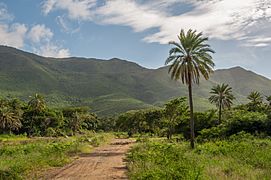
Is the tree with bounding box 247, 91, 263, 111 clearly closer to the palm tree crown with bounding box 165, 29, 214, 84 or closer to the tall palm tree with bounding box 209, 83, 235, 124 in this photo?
the tall palm tree with bounding box 209, 83, 235, 124

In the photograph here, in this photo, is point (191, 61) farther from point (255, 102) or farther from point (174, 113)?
point (255, 102)

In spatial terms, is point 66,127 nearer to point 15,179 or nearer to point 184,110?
point 184,110

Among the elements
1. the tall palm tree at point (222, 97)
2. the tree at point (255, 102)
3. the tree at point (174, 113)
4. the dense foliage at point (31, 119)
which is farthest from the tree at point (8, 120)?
the tree at point (255, 102)

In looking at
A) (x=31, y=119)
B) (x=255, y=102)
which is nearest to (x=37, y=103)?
(x=31, y=119)

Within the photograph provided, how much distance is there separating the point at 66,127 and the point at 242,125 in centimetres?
8095

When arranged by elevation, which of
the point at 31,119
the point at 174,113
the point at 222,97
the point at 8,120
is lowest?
the point at 31,119

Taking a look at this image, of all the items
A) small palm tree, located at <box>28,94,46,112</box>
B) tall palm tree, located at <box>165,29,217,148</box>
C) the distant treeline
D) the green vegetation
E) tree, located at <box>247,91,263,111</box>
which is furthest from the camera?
small palm tree, located at <box>28,94,46,112</box>

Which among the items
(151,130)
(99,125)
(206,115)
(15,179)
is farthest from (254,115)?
(99,125)

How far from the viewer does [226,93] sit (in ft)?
230

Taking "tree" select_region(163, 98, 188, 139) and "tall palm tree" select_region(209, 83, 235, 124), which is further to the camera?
"tall palm tree" select_region(209, 83, 235, 124)

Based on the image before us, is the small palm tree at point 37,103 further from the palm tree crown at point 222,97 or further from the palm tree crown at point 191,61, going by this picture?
the palm tree crown at point 191,61

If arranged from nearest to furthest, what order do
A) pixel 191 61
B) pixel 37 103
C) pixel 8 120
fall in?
pixel 191 61 < pixel 8 120 < pixel 37 103

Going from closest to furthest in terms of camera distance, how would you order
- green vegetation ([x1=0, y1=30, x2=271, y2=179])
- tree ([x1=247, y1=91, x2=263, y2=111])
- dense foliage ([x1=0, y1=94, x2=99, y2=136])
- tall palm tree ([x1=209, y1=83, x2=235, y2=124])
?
green vegetation ([x1=0, y1=30, x2=271, y2=179])
tall palm tree ([x1=209, y1=83, x2=235, y2=124])
tree ([x1=247, y1=91, x2=263, y2=111])
dense foliage ([x1=0, y1=94, x2=99, y2=136])

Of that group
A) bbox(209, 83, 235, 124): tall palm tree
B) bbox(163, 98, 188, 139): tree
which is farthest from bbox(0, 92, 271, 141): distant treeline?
bbox(209, 83, 235, 124): tall palm tree
